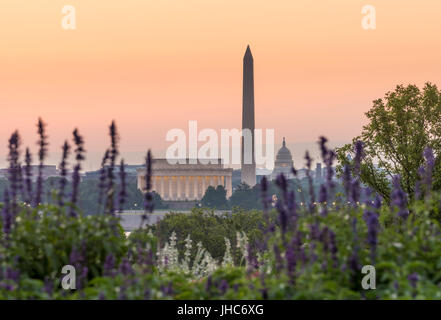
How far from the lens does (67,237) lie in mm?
9781

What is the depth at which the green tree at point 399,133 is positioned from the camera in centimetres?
3775

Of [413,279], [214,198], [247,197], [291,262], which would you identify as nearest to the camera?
[413,279]

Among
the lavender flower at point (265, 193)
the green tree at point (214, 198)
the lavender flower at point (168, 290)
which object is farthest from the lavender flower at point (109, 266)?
the green tree at point (214, 198)

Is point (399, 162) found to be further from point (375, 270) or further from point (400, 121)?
point (375, 270)

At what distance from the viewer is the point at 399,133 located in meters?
39.8

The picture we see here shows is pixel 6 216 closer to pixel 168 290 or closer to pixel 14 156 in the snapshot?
pixel 14 156

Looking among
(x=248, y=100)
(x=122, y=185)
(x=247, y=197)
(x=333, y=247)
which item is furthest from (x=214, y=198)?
(x=333, y=247)

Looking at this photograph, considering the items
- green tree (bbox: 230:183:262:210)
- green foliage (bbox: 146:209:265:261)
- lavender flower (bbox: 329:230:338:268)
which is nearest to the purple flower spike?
lavender flower (bbox: 329:230:338:268)

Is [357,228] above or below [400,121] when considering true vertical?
below

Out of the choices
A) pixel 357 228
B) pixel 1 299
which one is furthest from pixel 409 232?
pixel 1 299

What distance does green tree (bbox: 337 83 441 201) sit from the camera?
37750 mm
